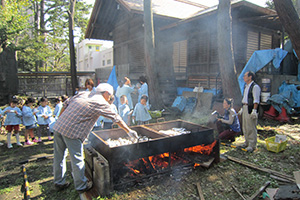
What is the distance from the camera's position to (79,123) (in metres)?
3.40

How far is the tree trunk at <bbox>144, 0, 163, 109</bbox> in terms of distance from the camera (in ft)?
33.3

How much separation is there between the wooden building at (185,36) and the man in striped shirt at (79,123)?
746 centimetres

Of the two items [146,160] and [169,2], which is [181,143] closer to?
[146,160]

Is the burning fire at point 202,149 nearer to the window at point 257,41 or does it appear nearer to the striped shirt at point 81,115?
the striped shirt at point 81,115

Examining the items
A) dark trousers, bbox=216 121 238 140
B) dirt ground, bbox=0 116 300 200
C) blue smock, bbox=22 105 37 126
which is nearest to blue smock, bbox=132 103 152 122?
dark trousers, bbox=216 121 238 140

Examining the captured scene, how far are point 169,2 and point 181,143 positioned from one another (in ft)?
46.2

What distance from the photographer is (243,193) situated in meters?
3.53

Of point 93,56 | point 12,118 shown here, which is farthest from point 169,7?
point 93,56

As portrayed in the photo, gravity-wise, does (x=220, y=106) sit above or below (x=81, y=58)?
below

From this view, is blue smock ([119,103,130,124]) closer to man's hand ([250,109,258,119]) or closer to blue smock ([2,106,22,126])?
blue smock ([2,106,22,126])

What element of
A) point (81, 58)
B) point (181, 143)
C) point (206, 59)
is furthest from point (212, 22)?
point (81, 58)

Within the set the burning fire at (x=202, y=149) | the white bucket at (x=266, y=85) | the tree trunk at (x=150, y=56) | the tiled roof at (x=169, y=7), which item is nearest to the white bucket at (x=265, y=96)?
the white bucket at (x=266, y=85)

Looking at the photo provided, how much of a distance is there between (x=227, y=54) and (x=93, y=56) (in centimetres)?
3240

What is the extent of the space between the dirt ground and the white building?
861 inches
